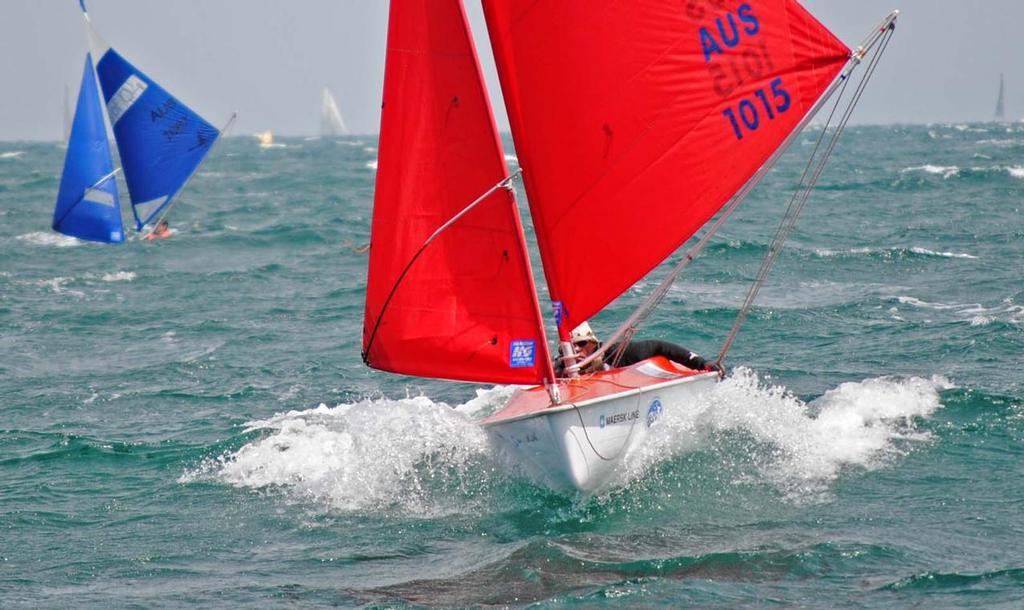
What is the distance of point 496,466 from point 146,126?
58.2 ft

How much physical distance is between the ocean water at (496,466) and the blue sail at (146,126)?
10.4 ft

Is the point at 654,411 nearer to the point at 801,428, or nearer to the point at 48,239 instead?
the point at 801,428

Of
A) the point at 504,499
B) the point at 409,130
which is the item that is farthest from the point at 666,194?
the point at 504,499

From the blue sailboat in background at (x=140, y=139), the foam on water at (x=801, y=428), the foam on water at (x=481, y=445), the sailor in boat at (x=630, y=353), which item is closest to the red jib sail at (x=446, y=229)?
the foam on water at (x=481, y=445)

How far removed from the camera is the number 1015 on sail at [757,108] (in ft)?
38.2

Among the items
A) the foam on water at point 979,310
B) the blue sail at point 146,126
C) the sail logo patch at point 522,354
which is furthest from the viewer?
the blue sail at point 146,126

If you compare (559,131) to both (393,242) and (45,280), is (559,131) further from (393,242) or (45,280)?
(45,280)

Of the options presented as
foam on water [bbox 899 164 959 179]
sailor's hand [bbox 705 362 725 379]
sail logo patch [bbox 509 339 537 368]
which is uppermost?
foam on water [bbox 899 164 959 179]

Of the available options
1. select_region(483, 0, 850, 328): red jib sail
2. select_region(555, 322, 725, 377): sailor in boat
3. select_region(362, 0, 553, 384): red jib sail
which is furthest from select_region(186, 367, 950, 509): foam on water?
select_region(483, 0, 850, 328): red jib sail

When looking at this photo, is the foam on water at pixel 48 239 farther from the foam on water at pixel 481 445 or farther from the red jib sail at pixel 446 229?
the red jib sail at pixel 446 229

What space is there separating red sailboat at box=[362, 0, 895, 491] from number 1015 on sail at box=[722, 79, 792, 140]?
0.7 inches

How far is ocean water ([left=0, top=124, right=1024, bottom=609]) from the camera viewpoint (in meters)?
10.7

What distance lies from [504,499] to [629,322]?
214 centimetres

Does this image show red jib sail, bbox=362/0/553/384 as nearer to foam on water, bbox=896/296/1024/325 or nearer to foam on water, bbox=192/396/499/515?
foam on water, bbox=192/396/499/515
